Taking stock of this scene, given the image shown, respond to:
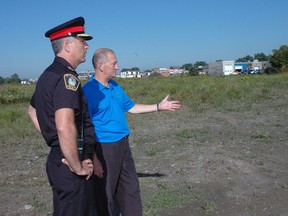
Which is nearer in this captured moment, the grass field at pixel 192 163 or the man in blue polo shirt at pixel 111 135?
the man in blue polo shirt at pixel 111 135

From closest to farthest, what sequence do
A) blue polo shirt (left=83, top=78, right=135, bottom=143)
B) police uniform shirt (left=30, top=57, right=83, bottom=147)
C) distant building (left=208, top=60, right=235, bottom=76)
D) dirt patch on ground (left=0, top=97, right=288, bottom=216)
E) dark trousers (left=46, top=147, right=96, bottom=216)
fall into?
police uniform shirt (left=30, top=57, right=83, bottom=147) → dark trousers (left=46, top=147, right=96, bottom=216) → blue polo shirt (left=83, top=78, right=135, bottom=143) → dirt patch on ground (left=0, top=97, right=288, bottom=216) → distant building (left=208, top=60, right=235, bottom=76)

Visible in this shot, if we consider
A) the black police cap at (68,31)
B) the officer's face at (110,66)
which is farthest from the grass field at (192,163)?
the black police cap at (68,31)

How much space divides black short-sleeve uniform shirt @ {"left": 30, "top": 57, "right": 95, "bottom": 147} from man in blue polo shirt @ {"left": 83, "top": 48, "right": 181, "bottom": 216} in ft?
2.66

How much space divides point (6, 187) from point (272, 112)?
8.90 meters

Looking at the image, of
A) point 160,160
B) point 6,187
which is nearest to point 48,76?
point 6,187

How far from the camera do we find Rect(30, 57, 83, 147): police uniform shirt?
2.28 meters

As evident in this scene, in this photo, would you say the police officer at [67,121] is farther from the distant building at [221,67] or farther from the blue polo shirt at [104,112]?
the distant building at [221,67]

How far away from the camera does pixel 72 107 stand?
227 centimetres

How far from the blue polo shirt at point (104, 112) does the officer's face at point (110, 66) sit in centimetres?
13

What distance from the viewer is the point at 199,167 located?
566 cm

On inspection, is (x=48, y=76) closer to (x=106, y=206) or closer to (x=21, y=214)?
(x=106, y=206)

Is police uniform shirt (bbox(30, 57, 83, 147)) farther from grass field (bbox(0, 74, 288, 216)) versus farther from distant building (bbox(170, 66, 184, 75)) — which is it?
distant building (bbox(170, 66, 184, 75))

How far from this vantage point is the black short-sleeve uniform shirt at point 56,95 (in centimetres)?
228

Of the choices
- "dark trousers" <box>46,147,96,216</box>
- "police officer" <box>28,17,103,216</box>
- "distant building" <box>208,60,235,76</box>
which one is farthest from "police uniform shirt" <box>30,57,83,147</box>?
"distant building" <box>208,60,235,76</box>
